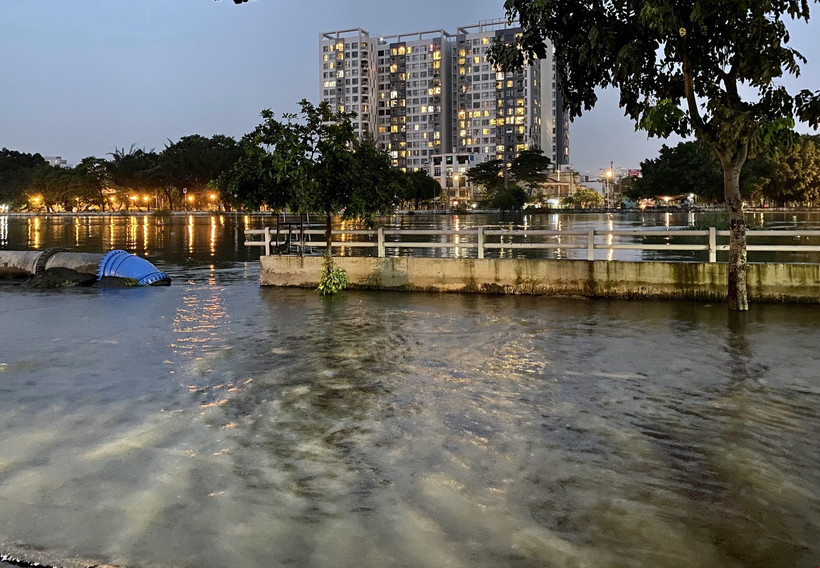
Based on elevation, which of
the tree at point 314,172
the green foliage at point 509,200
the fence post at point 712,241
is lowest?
A: the fence post at point 712,241

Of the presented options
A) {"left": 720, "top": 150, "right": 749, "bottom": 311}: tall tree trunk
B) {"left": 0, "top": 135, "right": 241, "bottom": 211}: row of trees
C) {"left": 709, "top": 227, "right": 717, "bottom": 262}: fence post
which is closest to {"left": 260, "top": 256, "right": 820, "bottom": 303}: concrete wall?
{"left": 709, "top": 227, "right": 717, "bottom": 262}: fence post

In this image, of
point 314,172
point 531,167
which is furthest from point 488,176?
point 314,172

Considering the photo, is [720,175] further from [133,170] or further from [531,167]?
[133,170]

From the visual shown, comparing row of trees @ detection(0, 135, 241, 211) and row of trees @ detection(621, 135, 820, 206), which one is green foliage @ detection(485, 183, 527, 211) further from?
row of trees @ detection(0, 135, 241, 211)

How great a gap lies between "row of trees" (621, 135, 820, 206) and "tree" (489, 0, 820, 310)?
95005mm

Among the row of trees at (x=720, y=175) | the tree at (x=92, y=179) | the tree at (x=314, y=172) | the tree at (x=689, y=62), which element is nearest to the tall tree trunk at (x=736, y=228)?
the tree at (x=689, y=62)

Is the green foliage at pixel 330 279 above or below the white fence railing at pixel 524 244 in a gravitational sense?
below

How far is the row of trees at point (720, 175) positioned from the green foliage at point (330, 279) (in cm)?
9508

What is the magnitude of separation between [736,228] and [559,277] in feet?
13.6

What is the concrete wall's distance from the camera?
14.7 m

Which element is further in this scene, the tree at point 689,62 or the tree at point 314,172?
the tree at point 314,172

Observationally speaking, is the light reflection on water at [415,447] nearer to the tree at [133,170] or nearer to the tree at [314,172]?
the tree at [314,172]

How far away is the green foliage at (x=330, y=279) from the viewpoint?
55.8 ft

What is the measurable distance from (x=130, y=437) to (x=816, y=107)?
38.3 ft
